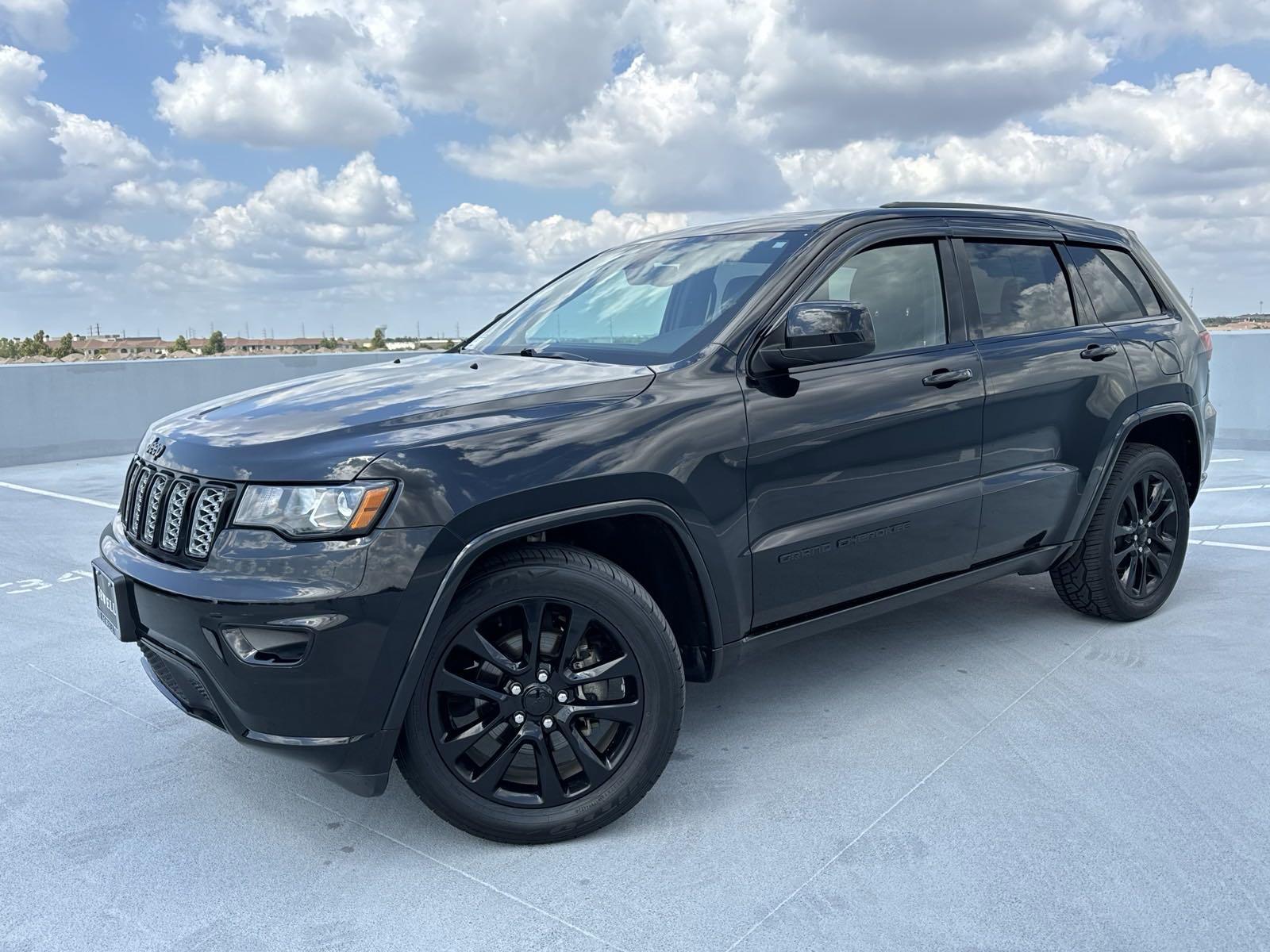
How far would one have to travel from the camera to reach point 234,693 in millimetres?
2721

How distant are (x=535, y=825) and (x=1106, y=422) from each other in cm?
300

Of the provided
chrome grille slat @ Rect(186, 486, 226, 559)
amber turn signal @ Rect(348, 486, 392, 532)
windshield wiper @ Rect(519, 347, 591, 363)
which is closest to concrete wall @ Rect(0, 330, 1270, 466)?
windshield wiper @ Rect(519, 347, 591, 363)

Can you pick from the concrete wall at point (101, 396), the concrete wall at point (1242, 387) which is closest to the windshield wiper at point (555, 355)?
the concrete wall at point (101, 396)

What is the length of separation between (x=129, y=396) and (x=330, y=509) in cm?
1112

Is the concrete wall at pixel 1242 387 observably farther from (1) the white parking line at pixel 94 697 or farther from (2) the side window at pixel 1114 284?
(1) the white parking line at pixel 94 697

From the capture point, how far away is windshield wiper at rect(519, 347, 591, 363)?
3.64 meters

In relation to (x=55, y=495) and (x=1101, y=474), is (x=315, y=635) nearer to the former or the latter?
(x=1101, y=474)

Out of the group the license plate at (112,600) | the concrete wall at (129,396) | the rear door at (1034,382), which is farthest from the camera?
the concrete wall at (129,396)

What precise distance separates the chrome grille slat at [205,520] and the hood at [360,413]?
0.05 m

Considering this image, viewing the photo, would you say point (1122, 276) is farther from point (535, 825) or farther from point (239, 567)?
point (239, 567)

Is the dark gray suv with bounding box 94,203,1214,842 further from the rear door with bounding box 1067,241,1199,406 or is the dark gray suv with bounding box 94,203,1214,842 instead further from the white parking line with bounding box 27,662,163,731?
the white parking line with bounding box 27,662,163,731

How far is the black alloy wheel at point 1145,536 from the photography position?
480cm

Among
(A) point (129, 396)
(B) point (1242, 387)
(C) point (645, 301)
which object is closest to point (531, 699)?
(C) point (645, 301)

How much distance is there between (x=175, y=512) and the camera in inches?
115
